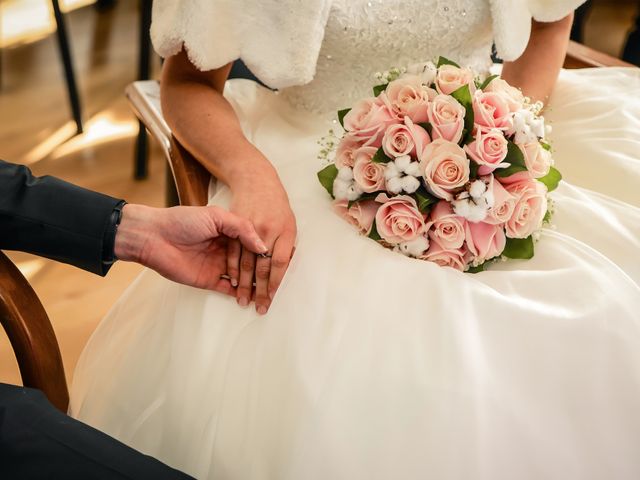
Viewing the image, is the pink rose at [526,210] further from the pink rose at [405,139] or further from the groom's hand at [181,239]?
the groom's hand at [181,239]

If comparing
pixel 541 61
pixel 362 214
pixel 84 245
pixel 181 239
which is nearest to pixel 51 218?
pixel 84 245

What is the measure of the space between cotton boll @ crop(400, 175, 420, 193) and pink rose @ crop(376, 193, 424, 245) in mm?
11

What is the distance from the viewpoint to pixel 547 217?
949 mm

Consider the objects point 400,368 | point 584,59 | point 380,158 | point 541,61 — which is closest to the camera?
point 400,368

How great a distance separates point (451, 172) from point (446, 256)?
96 millimetres

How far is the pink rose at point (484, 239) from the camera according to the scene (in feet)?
2.88

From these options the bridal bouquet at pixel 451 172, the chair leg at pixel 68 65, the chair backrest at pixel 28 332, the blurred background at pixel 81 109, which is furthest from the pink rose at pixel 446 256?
the chair leg at pixel 68 65

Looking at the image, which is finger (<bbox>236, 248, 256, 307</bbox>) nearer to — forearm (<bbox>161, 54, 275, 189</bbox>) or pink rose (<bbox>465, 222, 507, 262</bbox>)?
forearm (<bbox>161, 54, 275, 189</bbox>)

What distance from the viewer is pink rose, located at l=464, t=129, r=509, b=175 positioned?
857 mm

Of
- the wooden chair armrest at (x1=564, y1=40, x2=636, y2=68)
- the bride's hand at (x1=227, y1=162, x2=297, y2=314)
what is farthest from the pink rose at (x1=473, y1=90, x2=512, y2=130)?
the wooden chair armrest at (x1=564, y1=40, x2=636, y2=68)

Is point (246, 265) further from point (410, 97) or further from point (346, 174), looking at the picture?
point (410, 97)

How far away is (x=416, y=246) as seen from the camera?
879mm

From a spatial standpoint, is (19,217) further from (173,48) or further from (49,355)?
(173,48)

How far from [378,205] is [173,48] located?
1.36 feet
